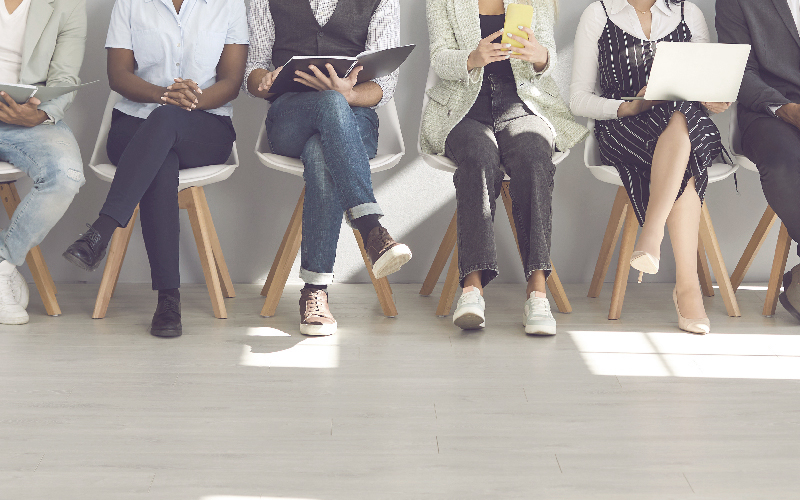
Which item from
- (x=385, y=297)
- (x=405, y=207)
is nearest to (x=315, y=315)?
(x=385, y=297)

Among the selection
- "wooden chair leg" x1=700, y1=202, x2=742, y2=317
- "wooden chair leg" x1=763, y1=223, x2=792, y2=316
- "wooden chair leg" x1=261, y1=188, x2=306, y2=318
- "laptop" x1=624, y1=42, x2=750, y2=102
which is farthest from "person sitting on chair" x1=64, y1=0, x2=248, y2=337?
"wooden chair leg" x1=763, y1=223, x2=792, y2=316

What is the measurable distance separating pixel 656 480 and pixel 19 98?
87.9 inches

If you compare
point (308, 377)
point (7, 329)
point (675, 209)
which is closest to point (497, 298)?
point (675, 209)

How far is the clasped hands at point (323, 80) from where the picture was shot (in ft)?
8.22

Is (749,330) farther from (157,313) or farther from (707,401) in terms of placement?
(157,313)

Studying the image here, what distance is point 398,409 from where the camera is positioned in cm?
187

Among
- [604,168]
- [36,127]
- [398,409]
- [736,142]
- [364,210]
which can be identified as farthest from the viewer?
[736,142]

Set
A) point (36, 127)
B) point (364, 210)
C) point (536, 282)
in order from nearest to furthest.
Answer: point (364, 210)
point (536, 282)
point (36, 127)

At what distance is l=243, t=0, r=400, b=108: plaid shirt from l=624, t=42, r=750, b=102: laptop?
2.94 feet

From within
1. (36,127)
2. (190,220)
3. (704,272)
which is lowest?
(704,272)

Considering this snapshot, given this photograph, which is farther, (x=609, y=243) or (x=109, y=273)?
(x=609, y=243)

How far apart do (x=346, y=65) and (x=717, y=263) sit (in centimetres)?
150

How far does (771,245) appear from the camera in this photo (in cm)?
330

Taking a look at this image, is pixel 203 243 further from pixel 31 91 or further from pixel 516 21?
pixel 516 21
